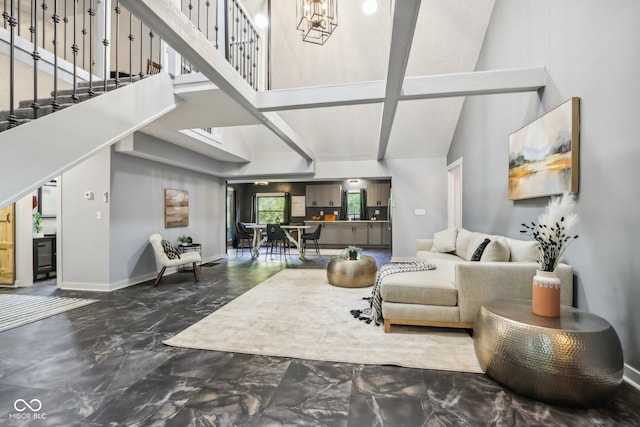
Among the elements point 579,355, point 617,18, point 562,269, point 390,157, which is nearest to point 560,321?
point 579,355

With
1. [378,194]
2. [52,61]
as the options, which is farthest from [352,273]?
[378,194]

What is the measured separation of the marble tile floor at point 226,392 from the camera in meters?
1.62

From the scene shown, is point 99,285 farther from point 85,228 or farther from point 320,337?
point 320,337

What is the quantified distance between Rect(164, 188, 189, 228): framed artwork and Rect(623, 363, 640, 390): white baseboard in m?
6.15

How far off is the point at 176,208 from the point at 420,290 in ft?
16.2

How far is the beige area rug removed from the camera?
2316 mm

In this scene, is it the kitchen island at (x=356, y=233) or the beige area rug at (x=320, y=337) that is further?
the kitchen island at (x=356, y=233)

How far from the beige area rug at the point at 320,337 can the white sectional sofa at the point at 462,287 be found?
0.18 meters

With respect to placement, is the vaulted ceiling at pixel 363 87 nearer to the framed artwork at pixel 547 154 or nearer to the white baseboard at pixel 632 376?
the framed artwork at pixel 547 154

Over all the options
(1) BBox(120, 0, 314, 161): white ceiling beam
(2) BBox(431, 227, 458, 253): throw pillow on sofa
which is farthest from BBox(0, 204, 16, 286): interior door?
(2) BBox(431, 227, 458, 253): throw pillow on sofa

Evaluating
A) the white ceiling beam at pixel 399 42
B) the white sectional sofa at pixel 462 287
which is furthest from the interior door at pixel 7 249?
the white ceiling beam at pixel 399 42

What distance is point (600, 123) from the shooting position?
225cm

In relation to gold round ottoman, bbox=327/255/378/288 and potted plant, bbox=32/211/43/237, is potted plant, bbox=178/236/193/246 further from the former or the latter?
gold round ottoman, bbox=327/255/378/288

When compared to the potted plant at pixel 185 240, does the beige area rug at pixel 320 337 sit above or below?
below
